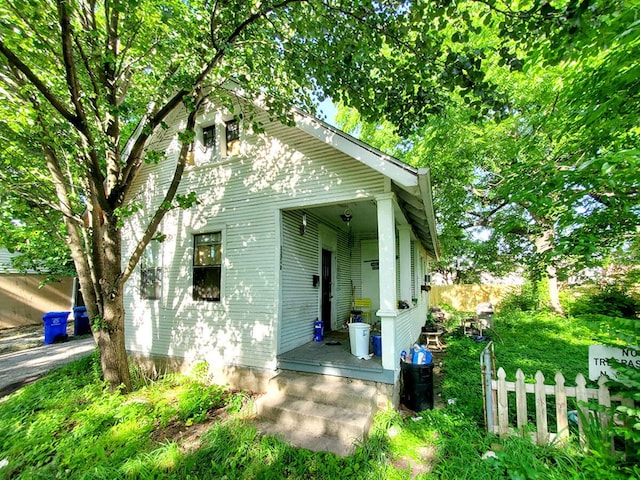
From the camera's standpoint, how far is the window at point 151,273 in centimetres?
642

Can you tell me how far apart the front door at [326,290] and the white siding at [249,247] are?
30.7 inches

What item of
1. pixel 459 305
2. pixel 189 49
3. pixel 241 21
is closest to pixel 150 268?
pixel 189 49

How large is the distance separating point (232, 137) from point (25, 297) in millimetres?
13743

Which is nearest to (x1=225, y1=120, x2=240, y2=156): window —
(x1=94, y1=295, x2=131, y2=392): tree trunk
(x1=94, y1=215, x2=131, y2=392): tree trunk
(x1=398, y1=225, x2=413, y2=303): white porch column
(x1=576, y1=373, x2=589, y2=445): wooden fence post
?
(x1=94, y1=215, x2=131, y2=392): tree trunk

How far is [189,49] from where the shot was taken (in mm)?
4801

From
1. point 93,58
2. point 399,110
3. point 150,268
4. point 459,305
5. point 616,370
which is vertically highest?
point 93,58

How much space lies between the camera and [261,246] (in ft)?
17.7

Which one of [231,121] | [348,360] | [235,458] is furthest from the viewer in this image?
[231,121]

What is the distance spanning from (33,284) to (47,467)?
1360cm

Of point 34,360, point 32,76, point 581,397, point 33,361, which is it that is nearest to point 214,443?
point 581,397

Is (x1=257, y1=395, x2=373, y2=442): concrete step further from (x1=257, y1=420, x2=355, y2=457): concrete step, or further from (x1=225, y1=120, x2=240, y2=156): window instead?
(x1=225, y1=120, x2=240, y2=156): window

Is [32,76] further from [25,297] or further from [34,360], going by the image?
[25,297]

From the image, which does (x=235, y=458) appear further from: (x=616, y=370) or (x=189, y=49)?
(x=189, y=49)

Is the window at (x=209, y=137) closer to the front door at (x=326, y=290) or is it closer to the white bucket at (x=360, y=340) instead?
the front door at (x=326, y=290)
